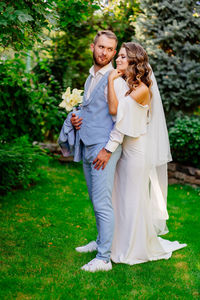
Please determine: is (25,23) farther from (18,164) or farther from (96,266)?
→ (18,164)

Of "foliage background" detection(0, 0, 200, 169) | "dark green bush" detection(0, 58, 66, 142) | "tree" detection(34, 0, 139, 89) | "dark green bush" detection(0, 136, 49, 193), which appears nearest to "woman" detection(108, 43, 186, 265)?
"dark green bush" detection(0, 136, 49, 193)

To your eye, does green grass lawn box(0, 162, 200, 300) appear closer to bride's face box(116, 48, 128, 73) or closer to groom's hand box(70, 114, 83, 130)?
groom's hand box(70, 114, 83, 130)

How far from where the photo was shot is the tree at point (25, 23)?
274 centimetres

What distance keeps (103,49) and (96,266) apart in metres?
1.83

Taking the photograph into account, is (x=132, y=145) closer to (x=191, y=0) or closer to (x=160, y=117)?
(x=160, y=117)

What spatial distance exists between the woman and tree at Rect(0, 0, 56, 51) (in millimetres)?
721

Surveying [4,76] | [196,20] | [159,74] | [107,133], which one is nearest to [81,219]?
[107,133]

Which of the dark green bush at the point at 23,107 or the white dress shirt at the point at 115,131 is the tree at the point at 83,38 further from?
the white dress shirt at the point at 115,131

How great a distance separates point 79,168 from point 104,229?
429 centimetres

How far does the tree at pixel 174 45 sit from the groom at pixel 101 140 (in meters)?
4.01

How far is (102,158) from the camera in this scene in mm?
3043

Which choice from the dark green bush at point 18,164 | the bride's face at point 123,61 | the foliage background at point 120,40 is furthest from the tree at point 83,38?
the bride's face at point 123,61

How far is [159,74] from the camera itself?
7.00m

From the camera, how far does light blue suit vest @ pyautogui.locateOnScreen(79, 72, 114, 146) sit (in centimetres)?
302
